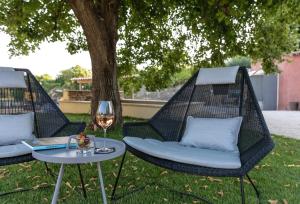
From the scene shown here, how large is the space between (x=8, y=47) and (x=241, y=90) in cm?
831

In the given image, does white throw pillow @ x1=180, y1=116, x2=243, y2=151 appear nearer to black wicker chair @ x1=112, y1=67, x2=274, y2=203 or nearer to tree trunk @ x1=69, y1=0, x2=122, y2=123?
black wicker chair @ x1=112, y1=67, x2=274, y2=203

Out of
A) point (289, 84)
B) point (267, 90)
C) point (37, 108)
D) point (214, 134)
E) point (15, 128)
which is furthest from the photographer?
point (267, 90)

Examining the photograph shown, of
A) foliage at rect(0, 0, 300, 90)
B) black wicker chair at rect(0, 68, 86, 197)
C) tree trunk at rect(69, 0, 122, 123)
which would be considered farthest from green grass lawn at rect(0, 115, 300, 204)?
foliage at rect(0, 0, 300, 90)

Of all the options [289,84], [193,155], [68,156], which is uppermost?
[289,84]

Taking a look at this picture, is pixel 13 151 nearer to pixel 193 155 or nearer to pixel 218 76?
pixel 193 155

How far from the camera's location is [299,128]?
787cm

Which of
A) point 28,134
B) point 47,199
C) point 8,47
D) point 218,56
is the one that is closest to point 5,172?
point 28,134

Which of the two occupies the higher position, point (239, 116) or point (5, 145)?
point (239, 116)

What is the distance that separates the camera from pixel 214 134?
2.95 metres

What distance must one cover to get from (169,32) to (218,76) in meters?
5.93

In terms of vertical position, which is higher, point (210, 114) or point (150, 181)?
point (210, 114)

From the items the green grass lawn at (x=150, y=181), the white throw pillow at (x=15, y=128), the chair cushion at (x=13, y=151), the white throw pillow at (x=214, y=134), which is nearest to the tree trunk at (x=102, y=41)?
the green grass lawn at (x=150, y=181)

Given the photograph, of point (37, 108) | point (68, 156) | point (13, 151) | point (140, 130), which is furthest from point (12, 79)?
point (68, 156)

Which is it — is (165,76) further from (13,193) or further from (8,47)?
(13,193)
